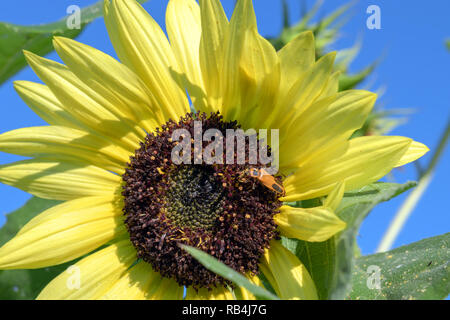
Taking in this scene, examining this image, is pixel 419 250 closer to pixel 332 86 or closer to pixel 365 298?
pixel 365 298

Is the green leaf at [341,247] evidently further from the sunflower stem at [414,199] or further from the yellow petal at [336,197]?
the sunflower stem at [414,199]

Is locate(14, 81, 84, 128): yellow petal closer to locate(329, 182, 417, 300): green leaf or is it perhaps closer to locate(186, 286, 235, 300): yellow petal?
locate(186, 286, 235, 300): yellow petal

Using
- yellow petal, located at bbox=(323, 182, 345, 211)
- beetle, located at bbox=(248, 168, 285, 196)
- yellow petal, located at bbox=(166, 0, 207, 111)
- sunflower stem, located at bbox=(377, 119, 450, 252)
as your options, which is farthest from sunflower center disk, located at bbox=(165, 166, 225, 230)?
sunflower stem, located at bbox=(377, 119, 450, 252)

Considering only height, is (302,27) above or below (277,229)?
above

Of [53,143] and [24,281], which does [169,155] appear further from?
[24,281]

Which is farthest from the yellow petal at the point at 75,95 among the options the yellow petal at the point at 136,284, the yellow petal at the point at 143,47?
the yellow petal at the point at 136,284

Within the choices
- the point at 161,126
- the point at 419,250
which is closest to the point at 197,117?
the point at 161,126
